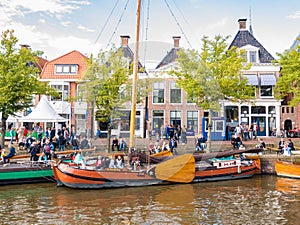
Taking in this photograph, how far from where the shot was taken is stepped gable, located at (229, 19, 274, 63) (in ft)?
123

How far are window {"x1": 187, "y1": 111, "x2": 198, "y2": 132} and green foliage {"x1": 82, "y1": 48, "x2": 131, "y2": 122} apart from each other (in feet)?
13.0

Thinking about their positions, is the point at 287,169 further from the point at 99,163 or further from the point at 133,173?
the point at 99,163

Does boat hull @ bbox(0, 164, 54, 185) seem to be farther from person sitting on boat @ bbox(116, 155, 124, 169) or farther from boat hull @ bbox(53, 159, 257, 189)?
Answer: person sitting on boat @ bbox(116, 155, 124, 169)

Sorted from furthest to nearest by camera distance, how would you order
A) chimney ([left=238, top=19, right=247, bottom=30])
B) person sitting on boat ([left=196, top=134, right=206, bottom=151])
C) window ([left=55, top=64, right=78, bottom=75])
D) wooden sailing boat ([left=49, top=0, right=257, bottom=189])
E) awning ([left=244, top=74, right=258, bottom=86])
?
1. window ([left=55, top=64, right=78, bottom=75])
2. chimney ([left=238, top=19, right=247, bottom=30])
3. awning ([left=244, top=74, right=258, bottom=86])
4. wooden sailing boat ([left=49, top=0, right=257, bottom=189])
5. person sitting on boat ([left=196, top=134, right=206, bottom=151])

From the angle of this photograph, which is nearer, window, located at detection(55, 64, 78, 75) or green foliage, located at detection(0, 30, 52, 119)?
green foliage, located at detection(0, 30, 52, 119)

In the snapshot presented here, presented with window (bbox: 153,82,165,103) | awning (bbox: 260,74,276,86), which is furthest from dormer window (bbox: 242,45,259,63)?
window (bbox: 153,82,165,103)

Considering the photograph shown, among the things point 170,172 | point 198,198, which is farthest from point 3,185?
point 198,198

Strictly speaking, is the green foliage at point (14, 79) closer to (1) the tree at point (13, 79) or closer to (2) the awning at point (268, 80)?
(1) the tree at point (13, 79)

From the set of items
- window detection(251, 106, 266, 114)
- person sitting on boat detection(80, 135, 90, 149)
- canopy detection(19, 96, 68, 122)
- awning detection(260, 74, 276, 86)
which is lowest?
person sitting on boat detection(80, 135, 90, 149)

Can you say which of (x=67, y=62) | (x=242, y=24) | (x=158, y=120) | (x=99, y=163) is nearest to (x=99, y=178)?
(x=99, y=163)

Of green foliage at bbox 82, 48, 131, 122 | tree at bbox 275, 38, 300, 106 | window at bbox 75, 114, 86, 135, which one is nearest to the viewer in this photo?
window at bbox 75, 114, 86, 135

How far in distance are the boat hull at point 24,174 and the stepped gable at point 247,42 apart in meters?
26.3

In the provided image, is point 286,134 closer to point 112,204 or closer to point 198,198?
point 198,198

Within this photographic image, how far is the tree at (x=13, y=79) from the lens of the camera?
82.5 ft
